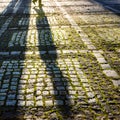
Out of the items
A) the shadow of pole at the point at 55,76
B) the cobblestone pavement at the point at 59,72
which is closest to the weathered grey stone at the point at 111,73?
the cobblestone pavement at the point at 59,72

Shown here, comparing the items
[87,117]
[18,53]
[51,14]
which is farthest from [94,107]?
[51,14]

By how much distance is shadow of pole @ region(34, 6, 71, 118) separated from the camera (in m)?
4.49

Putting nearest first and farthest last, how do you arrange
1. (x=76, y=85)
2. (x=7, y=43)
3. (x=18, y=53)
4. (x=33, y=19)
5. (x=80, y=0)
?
(x=76, y=85)
(x=18, y=53)
(x=7, y=43)
(x=33, y=19)
(x=80, y=0)

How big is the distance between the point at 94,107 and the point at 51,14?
10.0 meters

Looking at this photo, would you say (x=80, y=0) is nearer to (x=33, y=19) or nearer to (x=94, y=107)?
(x=33, y=19)

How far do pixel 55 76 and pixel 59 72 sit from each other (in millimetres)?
252

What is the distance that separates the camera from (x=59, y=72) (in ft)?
19.3

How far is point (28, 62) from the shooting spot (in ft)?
21.4

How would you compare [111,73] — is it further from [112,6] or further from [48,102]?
[112,6]

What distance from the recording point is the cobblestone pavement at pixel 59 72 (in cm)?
440

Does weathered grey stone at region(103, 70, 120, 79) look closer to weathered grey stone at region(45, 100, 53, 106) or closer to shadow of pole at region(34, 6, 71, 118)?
shadow of pole at region(34, 6, 71, 118)

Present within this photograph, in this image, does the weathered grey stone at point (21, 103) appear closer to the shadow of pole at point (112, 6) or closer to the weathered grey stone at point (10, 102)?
the weathered grey stone at point (10, 102)

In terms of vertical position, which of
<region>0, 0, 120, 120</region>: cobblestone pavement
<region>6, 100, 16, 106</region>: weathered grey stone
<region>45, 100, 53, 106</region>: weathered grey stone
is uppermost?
<region>0, 0, 120, 120</region>: cobblestone pavement

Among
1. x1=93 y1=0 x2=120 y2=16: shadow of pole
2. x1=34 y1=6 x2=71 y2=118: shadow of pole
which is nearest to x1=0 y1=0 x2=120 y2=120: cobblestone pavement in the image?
x1=34 y1=6 x2=71 y2=118: shadow of pole
